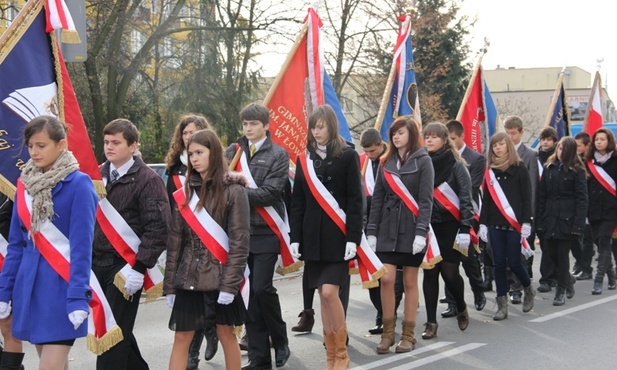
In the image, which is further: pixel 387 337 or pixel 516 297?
pixel 516 297

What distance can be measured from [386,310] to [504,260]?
219cm

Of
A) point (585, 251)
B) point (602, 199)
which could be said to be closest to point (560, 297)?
point (602, 199)

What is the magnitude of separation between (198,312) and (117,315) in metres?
0.54

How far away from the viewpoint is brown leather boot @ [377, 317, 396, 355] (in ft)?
26.5

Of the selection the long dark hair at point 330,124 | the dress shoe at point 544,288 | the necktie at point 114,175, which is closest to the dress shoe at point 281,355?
the long dark hair at point 330,124

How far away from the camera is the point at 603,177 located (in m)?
12.0

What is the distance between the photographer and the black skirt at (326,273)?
711 centimetres

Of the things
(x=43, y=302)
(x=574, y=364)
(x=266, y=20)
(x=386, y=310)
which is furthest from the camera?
(x=266, y=20)

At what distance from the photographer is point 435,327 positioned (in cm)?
874

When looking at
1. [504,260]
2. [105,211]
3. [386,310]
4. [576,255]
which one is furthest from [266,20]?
[105,211]

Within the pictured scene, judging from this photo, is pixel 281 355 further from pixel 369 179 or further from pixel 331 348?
pixel 369 179

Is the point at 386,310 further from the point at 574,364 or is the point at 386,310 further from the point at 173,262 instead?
the point at 173,262

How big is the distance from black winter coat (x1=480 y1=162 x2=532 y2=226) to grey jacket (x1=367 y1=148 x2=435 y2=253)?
1837 mm

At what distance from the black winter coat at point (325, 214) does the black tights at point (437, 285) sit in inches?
73.1
